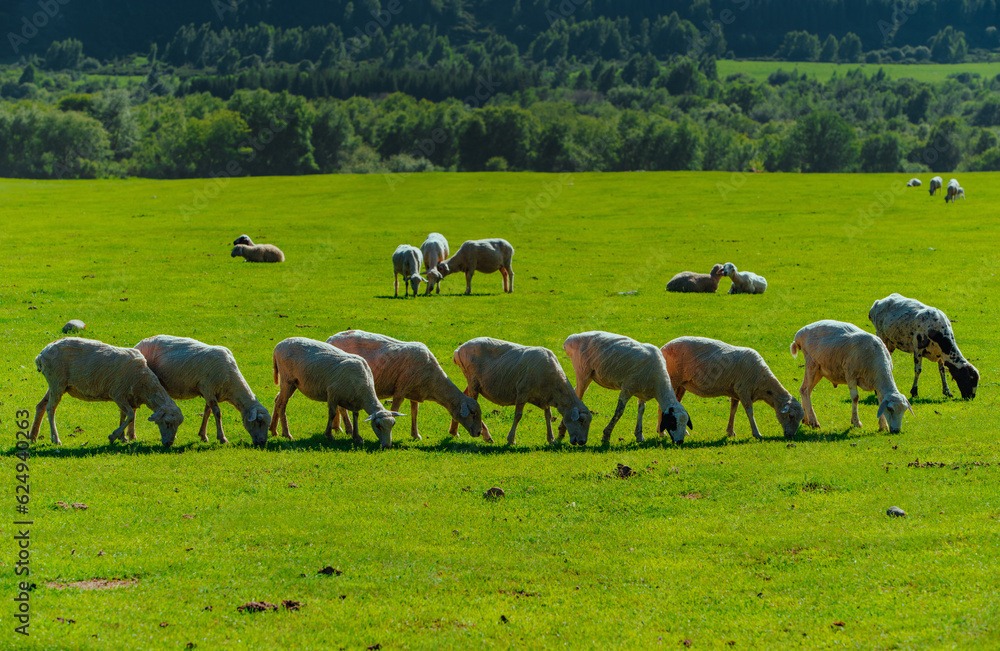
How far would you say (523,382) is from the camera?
59.0 ft

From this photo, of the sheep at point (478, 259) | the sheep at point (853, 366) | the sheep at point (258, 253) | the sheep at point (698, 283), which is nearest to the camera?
the sheep at point (853, 366)

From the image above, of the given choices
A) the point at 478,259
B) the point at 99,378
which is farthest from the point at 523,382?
the point at 478,259

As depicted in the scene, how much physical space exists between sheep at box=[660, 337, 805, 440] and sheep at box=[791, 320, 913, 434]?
3.47ft

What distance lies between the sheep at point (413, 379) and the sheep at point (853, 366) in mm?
7385

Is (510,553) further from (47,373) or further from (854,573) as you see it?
(47,373)

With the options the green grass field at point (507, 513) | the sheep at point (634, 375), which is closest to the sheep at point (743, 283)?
the green grass field at point (507, 513)

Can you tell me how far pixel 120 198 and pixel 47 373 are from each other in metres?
57.0

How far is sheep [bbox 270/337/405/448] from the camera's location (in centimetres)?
1712

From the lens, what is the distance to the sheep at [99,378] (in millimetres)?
16438

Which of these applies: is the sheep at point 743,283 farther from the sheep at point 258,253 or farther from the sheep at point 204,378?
the sheep at point 204,378

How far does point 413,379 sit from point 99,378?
586 centimetres

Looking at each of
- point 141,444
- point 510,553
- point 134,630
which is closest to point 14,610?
point 134,630

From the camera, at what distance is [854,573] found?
10883 millimetres

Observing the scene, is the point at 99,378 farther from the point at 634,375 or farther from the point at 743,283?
the point at 743,283
